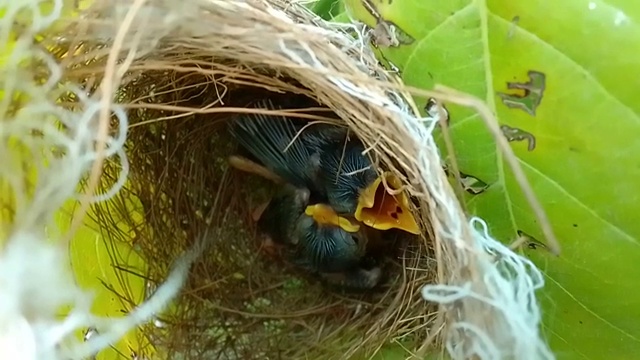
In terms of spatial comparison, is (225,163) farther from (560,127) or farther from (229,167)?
(560,127)

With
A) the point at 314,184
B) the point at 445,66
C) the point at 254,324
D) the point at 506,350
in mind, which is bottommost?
the point at 254,324

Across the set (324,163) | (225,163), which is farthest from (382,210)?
(225,163)

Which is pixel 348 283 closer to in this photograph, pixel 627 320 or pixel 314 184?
pixel 314 184

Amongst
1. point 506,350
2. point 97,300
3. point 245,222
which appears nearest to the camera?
point 506,350

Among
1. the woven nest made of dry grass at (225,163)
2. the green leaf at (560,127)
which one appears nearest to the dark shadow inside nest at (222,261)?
the woven nest made of dry grass at (225,163)

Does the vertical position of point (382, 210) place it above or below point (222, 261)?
above

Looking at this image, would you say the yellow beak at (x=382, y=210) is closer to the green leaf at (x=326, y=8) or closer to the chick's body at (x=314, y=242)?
the chick's body at (x=314, y=242)

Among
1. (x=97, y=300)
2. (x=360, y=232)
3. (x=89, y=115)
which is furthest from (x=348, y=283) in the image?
(x=89, y=115)

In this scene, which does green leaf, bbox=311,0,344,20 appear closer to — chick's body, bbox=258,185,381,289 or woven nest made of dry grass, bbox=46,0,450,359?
woven nest made of dry grass, bbox=46,0,450,359
